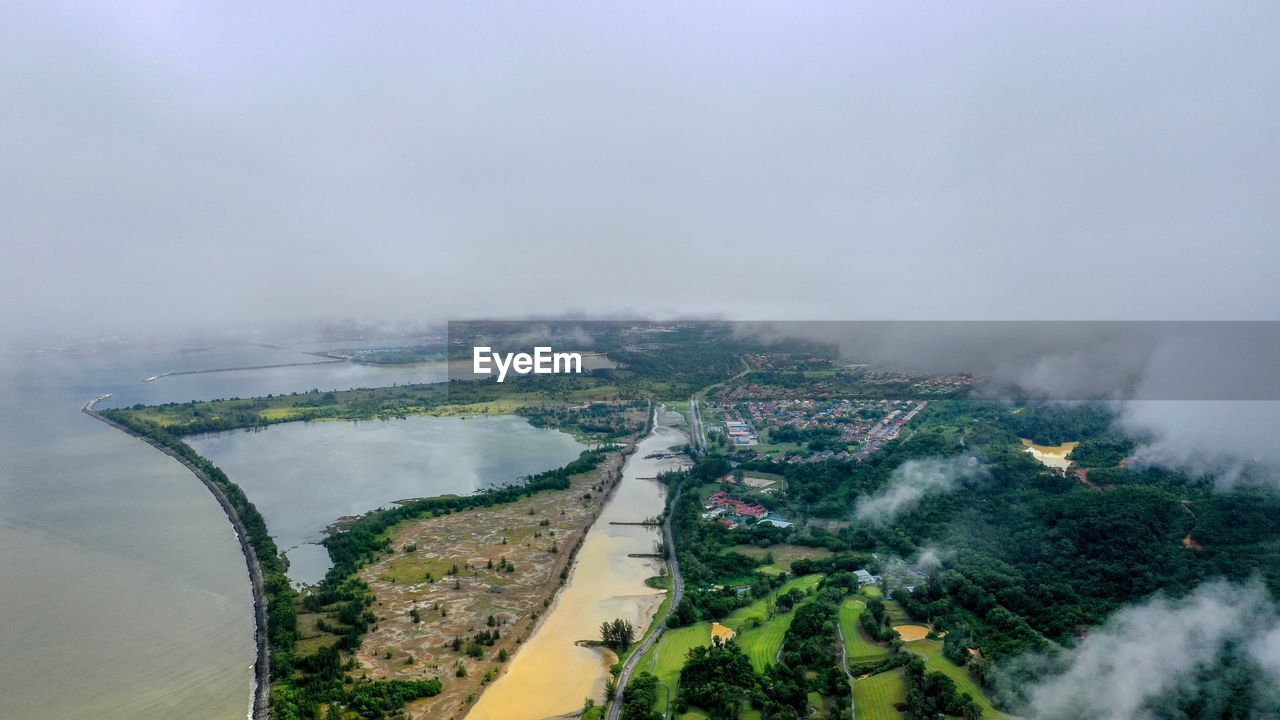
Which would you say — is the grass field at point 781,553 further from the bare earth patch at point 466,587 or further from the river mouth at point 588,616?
the bare earth patch at point 466,587

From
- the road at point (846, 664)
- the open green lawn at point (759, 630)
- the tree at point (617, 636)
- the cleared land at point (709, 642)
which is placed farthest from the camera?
the tree at point (617, 636)

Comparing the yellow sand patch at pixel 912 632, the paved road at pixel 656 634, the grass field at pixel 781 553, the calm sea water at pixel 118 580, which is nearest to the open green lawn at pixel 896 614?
the yellow sand patch at pixel 912 632

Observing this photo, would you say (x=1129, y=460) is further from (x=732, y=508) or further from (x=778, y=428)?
(x=778, y=428)

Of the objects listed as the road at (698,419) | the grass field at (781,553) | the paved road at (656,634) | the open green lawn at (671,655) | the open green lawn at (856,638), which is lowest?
the paved road at (656,634)

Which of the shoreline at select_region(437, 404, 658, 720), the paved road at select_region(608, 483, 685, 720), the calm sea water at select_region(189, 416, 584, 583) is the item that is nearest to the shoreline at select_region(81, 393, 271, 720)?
the calm sea water at select_region(189, 416, 584, 583)

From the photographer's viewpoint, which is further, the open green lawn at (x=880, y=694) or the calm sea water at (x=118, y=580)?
the calm sea water at (x=118, y=580)

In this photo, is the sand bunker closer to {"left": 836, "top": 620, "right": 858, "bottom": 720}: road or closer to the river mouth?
the river mouth

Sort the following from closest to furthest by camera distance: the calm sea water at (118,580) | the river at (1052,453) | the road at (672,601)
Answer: the road at (672,601) → the calm sea water at (118,580) → the river at (1052,453)
